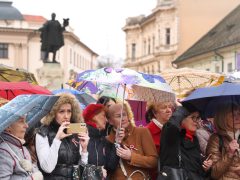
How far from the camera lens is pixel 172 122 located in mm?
5566

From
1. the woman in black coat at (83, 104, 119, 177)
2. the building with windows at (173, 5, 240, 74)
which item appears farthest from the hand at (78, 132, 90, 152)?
the building with windows at (173, 5, 240, 74)

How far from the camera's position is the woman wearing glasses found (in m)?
5.58

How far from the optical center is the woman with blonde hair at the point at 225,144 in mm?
5391

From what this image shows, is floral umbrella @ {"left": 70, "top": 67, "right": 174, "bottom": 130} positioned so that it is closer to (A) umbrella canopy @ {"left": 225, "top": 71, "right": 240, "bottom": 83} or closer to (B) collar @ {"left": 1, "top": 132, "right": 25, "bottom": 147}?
(A) umbrella canopy @ {"left": 225, "top": 71, "right": 240, "bottom": 83}

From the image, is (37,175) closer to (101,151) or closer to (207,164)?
(101,151)

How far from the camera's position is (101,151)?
19.3ft

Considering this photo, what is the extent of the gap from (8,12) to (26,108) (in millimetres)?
63238

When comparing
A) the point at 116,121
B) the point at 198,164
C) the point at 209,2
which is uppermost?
the point at 209,2

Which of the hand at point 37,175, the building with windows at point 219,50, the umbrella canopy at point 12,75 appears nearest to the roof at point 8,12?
the building with windows at point 219,50

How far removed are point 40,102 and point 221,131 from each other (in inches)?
69.2

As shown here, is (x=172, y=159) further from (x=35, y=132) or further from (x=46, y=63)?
(x=46, y=63)

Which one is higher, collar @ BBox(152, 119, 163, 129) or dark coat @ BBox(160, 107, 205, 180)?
collar @ BBox(152, 119, 163, 129)

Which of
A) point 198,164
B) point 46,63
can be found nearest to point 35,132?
point 198,164

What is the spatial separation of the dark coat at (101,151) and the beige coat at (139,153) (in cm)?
13
